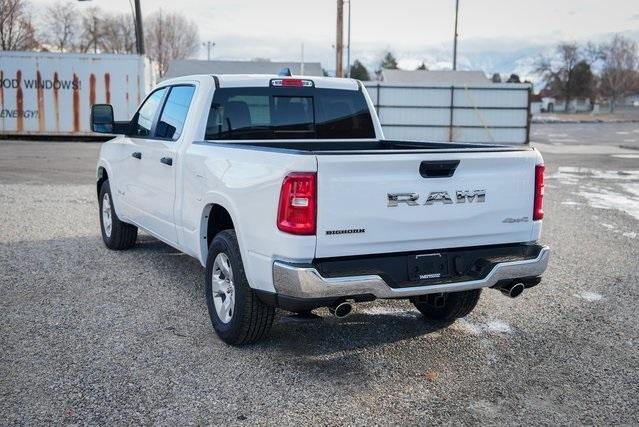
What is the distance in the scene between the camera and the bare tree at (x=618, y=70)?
366 ft

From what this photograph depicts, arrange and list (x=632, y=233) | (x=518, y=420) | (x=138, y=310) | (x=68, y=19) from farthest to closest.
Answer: (x=68, y=19), (x=632, y=233), (x=138, y=310), (x=518, y=420)

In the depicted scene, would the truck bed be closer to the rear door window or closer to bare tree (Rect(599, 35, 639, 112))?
the rear door window

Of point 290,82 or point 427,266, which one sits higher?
point 290,82

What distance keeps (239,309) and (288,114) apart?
6.85ft

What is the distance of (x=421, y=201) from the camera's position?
14.1 ft

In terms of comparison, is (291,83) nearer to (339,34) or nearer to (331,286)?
(331,286)

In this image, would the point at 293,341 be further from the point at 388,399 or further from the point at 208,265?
the point at 388,399

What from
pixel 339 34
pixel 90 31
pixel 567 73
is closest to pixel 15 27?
pixel 90 31

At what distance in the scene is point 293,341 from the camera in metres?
5.05

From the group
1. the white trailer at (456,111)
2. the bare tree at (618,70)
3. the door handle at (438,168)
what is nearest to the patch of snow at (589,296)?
the door handle at (438,168)

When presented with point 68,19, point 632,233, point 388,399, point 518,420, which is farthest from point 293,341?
point 68,19

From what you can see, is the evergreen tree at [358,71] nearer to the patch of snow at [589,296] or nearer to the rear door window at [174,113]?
the rear door window at [174,113]

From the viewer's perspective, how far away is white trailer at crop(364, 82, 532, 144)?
29891 mm

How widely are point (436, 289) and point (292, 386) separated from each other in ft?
3.52
